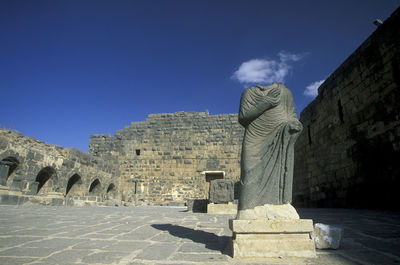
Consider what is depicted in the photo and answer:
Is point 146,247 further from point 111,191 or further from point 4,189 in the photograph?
point 111,191

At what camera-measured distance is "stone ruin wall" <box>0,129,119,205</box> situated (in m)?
7.91

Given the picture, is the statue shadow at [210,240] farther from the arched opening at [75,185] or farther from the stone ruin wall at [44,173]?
the arched opening at [75,185]

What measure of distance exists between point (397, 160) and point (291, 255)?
4956mm

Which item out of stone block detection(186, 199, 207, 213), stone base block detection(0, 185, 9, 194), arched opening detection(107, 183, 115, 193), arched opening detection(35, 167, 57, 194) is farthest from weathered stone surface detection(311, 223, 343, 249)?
arched opening detection(107, 183, 115, 193)

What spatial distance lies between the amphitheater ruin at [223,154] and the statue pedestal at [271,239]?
4817 mm

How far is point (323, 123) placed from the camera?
9469mm

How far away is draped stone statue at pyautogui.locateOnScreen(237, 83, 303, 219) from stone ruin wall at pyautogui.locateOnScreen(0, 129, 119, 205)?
8.14 meters

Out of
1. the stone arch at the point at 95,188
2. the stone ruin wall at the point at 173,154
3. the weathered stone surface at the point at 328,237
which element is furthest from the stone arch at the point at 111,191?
the weathered stone surface at the point at 328,237

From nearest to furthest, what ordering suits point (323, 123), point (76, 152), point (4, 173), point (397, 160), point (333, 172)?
point (397, 160), point (4, 173), point (333, 172), point (323, 123), point (76, 152)

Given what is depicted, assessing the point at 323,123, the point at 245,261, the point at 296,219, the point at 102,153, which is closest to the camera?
the point at 245,261

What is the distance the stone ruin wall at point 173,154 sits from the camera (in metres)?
14.9

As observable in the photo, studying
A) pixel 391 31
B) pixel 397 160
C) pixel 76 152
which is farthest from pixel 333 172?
pixel 76 152

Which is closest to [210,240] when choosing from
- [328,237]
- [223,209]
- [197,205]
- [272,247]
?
[272,247]

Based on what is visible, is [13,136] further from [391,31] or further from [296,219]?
[391,31]
